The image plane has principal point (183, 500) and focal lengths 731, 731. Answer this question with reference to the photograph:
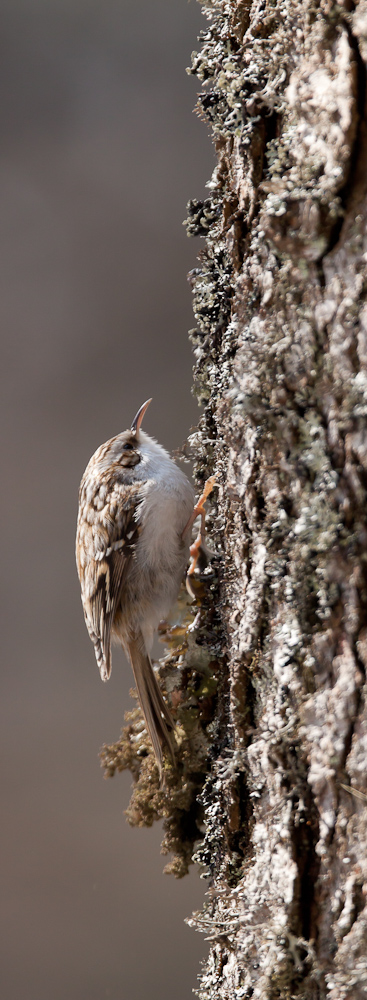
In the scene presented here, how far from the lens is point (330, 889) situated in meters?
0.57

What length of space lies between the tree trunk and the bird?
373 millimetres

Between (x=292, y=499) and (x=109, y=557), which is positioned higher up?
(x=109, y=557)

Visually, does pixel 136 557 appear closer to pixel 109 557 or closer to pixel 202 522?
pixel 109 557

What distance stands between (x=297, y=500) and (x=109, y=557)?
0.58 metres

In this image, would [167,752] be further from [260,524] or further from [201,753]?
[260,524]

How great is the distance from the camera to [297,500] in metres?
0.60

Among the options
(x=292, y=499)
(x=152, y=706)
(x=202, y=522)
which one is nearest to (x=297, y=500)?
(x=292, y=499)

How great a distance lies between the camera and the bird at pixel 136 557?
1116 millimetres

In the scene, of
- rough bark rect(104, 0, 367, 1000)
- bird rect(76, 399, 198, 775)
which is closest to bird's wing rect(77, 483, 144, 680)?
bird rect(76, 399, 198, 775)

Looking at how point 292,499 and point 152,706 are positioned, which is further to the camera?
point 152,706

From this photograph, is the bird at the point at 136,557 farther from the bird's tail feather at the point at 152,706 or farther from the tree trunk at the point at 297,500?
the tree trunk at the point at 297,500

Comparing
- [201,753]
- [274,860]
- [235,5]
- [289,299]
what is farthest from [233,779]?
[235,5]

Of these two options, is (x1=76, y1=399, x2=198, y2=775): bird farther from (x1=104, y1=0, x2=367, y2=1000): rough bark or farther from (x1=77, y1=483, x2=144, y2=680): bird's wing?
(x1=104, y1=0, x2=367, y2=1000): rough bark

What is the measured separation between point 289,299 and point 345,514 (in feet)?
0.61
